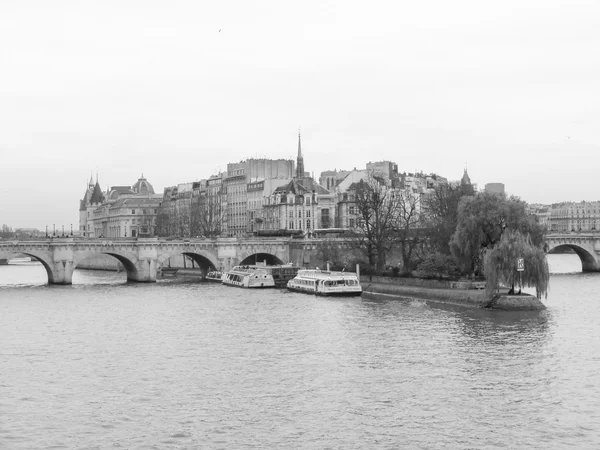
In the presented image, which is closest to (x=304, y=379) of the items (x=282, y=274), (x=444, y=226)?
(x=444, y=226)

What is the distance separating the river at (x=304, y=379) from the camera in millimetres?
27094

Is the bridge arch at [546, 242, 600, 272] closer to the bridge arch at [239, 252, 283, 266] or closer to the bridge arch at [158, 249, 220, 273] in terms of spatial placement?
the bridge arch at [239, 252, 283, 266]

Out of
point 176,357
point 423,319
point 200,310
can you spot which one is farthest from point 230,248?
point 176,357

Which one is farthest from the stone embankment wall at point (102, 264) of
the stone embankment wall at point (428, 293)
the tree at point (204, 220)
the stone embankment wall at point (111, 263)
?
the stone embankment wall at point (428, 293)

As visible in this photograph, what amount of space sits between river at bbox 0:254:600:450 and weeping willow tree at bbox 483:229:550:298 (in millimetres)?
2396

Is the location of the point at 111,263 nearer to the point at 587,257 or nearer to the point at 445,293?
the point at 587,257

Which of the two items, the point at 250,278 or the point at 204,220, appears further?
the point at 204,220

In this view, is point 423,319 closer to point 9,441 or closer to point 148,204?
point 9,441

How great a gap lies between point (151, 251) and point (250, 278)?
12838mm

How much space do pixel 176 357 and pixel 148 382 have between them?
5.42 meters

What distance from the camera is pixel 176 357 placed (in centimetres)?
3981

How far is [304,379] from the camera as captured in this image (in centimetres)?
3444

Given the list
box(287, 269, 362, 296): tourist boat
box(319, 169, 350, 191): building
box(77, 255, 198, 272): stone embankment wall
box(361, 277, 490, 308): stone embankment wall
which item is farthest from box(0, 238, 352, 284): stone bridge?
box(319, 169, 350, 191): building

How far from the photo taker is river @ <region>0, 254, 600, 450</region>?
27094 millimetres
